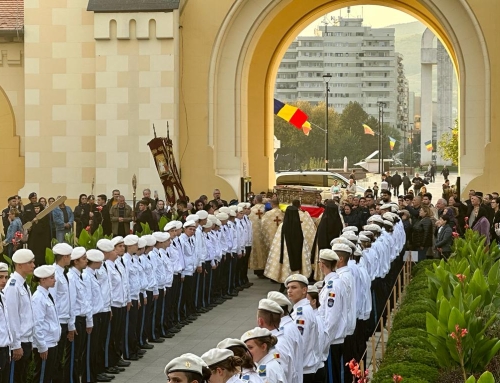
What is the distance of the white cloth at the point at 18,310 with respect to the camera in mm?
11727

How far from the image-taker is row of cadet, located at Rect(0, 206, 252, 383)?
1202 centimetres

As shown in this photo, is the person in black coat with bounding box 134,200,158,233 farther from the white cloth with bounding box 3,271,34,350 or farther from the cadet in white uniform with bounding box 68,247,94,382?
the white cloth with bounding box 3,271,34,350

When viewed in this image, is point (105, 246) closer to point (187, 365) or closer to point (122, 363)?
point (122, 363)

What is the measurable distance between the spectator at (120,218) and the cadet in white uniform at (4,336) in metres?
13.5

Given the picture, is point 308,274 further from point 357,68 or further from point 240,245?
point 357,68

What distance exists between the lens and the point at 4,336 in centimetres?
1143

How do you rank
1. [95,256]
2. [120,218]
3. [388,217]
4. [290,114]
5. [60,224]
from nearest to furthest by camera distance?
[95,256] < [388,217] < [60,224] < [120,218] < [290,114]

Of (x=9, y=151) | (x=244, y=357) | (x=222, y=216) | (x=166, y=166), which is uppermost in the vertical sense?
(x=9, y=151)

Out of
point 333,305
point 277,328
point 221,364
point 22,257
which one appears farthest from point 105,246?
point 221,364

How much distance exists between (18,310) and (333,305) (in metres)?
3.39

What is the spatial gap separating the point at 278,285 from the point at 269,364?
1446cm

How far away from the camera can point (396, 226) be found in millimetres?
20375

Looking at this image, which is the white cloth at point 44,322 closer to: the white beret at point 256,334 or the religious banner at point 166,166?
the white beret at point 256,334

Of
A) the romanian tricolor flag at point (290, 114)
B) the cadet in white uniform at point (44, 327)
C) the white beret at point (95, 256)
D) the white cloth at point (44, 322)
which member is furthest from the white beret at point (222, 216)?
the romanian tricolor flag at point (290, 114)
